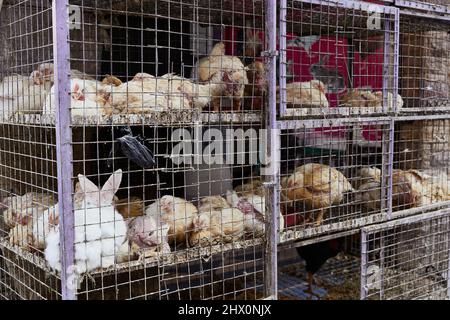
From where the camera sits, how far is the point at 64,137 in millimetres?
1923

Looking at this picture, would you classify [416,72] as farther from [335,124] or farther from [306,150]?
[335,124]

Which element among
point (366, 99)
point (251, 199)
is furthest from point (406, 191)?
point (251, 199)

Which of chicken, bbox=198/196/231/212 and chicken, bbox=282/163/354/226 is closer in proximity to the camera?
chicken, bbox=198/196/231/212

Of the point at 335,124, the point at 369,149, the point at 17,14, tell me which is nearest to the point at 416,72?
the point at 369,149

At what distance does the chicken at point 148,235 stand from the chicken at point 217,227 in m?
0.21

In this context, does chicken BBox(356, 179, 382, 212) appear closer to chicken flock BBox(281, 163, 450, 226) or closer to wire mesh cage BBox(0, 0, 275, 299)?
chicken flock BBox(281, 163, 450, 226)

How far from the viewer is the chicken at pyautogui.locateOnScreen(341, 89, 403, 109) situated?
10.2ft

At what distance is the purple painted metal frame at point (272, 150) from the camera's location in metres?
2.44

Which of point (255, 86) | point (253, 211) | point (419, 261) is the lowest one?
point (419, 261)

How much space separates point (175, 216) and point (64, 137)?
80 centimetres

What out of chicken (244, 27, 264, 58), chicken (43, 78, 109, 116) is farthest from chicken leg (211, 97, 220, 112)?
chicken (43, 78, 109, 116)

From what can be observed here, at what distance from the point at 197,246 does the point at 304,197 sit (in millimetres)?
839

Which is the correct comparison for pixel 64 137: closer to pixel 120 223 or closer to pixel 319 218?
pixel 120 223

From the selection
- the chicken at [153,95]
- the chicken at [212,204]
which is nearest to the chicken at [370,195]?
the chicken at [212,204]
